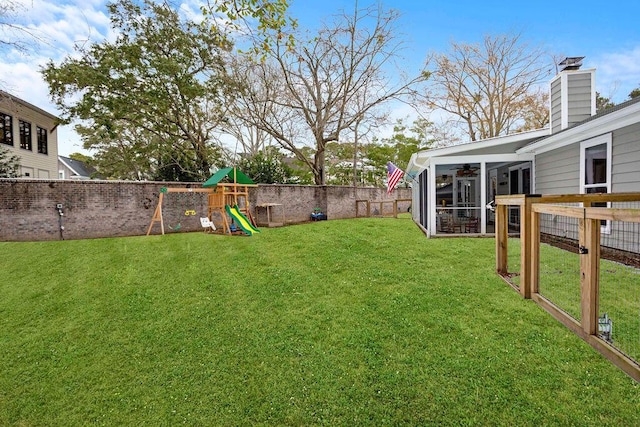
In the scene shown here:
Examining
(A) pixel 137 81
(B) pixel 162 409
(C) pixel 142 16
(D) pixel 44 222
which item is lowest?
(B) pixel 162 409

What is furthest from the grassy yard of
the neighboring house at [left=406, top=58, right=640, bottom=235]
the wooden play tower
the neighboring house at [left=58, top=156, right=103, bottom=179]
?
the neighboring house at [left=58, top=156, right=103, bottom=179]

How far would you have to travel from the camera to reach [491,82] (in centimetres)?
2106

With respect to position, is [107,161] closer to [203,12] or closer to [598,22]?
[203,12]

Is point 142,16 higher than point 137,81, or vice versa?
point 142,16

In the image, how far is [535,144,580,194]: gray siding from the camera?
23.9 feet

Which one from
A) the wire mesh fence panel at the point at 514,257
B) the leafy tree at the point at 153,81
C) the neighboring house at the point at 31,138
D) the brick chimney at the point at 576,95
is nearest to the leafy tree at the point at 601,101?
the brick chimney at the point at 576,95

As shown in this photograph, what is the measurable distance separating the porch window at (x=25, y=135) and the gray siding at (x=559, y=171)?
20773mm

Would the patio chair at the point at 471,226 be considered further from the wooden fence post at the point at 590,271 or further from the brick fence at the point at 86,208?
the brick fence at the point at 86,208

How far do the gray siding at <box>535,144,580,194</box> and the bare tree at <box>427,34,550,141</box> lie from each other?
13798 millimetres

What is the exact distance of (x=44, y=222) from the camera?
371 inches

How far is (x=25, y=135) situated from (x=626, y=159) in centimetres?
2188

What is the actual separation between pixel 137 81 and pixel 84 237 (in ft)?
27.7

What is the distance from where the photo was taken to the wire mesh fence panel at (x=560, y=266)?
4.15 metres

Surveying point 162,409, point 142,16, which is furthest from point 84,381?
point 142,16
